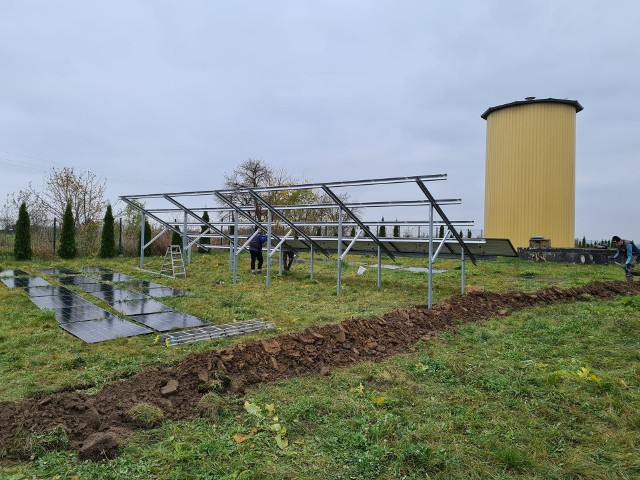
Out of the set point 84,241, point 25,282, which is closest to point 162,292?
point 25,282

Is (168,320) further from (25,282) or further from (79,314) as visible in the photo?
(25,282)

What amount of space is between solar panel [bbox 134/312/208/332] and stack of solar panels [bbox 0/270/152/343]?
0.76 ft

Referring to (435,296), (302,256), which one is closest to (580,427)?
(435,296)

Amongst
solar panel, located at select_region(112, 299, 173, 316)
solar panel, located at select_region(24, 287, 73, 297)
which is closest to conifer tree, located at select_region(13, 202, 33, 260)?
solar panel, located at select_region(24, 287, 73, 297)

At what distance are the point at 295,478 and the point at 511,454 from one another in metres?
1.38

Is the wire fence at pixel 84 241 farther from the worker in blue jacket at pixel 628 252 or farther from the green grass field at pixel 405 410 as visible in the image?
the worker in blue jacket at pixel 628 252

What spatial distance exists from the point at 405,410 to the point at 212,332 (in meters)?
3.40

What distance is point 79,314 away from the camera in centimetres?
711

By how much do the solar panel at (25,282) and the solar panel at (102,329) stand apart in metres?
5.26

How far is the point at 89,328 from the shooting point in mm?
6156

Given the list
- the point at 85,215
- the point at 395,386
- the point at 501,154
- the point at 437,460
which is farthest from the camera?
the point at 85,215

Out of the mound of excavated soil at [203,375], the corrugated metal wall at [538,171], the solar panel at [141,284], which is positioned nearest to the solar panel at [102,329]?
the mound of excavated soil at [203,375]

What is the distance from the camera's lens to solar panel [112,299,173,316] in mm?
7516

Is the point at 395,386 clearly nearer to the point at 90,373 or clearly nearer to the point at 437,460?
the point at 437,460
